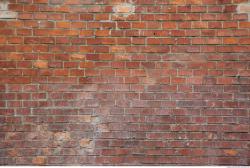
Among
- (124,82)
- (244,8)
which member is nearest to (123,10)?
(124,82)

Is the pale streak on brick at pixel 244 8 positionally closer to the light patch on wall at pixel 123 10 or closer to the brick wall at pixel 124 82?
the brick wall at pixel 124 82

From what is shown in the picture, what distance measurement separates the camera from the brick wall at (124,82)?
10.0ft

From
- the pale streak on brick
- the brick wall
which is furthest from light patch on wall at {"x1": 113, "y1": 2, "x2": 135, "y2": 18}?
the pale streak on brick

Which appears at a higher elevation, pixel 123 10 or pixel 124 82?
pixel 123 10

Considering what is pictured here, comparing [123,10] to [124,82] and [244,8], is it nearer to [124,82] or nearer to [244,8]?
[124,82]

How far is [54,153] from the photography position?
3.06 metres

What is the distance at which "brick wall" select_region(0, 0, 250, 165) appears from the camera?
120 inches

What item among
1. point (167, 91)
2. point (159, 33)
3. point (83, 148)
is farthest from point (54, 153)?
point (159, 33)

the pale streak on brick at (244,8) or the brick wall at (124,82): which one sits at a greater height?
the pale streak on brick at (244,8)

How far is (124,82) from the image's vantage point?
3080 millimetres

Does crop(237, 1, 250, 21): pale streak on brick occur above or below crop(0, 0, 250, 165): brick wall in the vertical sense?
above

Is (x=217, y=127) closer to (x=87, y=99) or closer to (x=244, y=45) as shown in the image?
(x=244, y=45)

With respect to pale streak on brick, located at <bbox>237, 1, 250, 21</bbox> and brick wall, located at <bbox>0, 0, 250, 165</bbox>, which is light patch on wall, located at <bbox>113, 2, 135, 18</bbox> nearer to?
brick wall, located at <bbox>0, 0, 250, 165</bbox>

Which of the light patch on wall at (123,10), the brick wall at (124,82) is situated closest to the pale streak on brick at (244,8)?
the brick wall at (124,82)
